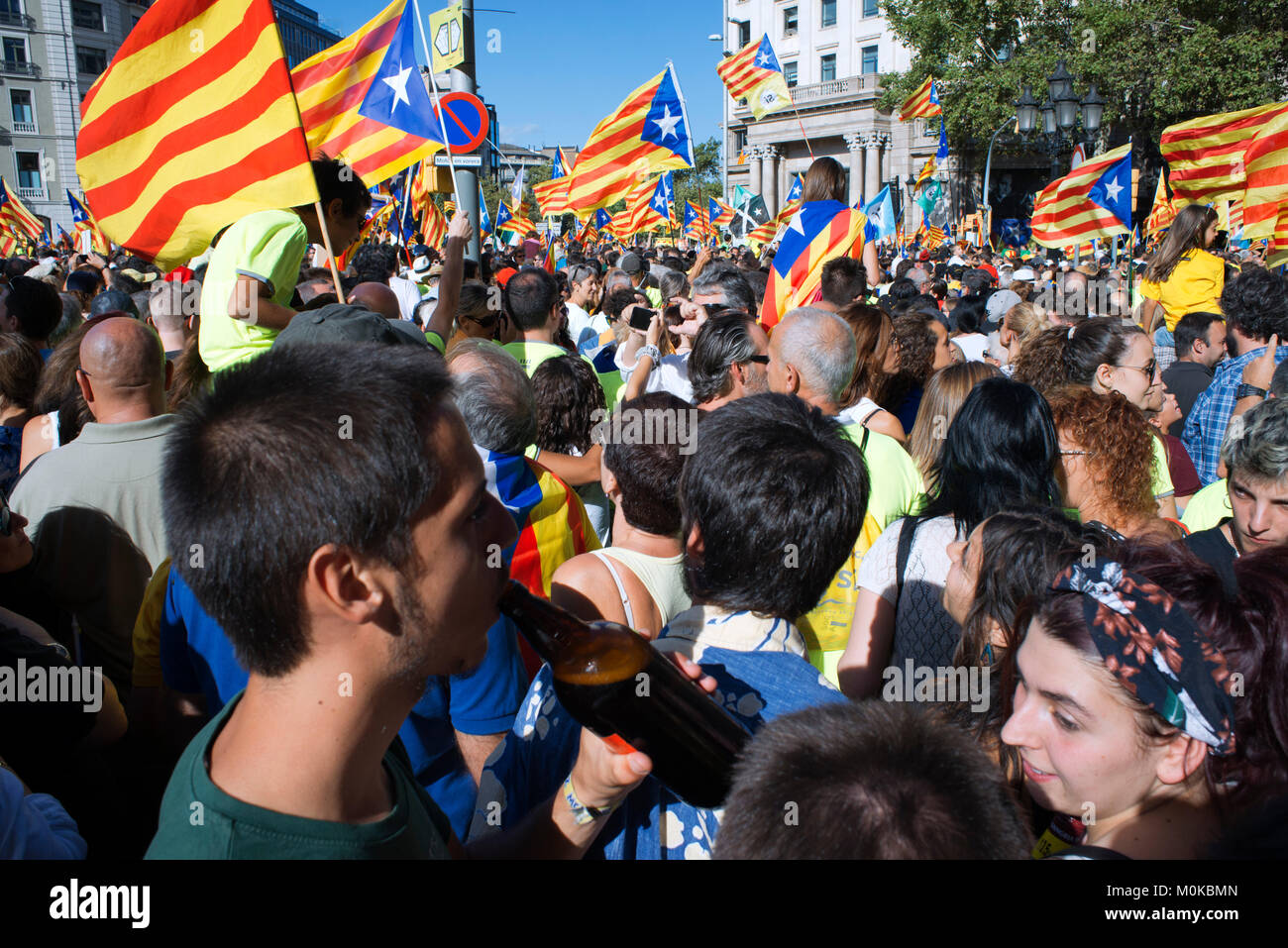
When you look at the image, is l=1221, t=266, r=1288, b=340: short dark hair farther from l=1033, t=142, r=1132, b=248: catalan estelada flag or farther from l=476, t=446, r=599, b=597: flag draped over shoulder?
l=1033, t=142, r=1132, b=248: catalan estelada flag

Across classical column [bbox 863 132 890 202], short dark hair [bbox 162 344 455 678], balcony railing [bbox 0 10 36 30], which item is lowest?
short dark hair [bbox 162 344 455 678]

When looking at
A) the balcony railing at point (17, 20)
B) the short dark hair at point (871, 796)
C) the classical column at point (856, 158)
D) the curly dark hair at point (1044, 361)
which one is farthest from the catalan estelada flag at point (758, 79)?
the balcony railing at point (17, 20)

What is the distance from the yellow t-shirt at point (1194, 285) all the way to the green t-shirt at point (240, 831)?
7.09 m

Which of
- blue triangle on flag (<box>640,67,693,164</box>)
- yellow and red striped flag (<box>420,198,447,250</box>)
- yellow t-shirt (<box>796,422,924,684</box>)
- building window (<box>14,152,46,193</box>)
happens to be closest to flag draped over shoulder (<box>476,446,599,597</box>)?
yellow t-shirt (<box>796,422,924,684</box>)

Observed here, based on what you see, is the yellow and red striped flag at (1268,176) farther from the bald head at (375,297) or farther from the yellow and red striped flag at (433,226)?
the yellow and red striped flag at (433,226)

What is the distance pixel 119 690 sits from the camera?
313 centimetres

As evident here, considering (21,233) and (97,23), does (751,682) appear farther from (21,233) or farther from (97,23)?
(97,23)

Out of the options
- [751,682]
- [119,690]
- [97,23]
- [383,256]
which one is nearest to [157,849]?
[751,682]

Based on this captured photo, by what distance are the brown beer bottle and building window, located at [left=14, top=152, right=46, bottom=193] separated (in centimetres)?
7113

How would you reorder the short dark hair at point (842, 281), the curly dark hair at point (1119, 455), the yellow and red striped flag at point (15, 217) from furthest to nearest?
the yellow and red striped flag at point (15, 217) → the short dark hair at point (842, 281) → the curly dark hair at point (1119, 455)

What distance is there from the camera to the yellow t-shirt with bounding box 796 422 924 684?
2955 millimetres

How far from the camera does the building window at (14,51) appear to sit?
188 ft

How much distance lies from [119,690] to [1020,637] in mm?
2855

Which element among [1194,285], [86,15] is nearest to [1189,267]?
[1194,285]
